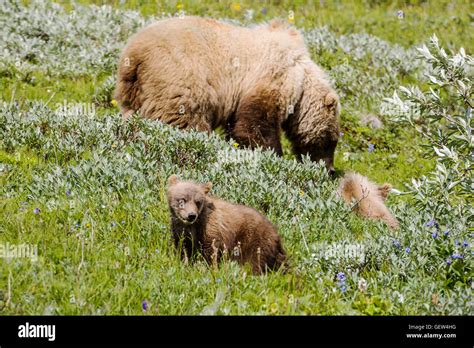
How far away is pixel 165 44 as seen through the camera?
31.1 feet

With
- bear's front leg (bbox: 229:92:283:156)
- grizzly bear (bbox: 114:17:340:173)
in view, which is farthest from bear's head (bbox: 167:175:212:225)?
bear's front leg (bbox: 229:92:283:156)

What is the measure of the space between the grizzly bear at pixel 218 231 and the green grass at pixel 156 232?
0.54ft

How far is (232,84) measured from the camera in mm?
10203

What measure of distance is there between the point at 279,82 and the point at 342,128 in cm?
252

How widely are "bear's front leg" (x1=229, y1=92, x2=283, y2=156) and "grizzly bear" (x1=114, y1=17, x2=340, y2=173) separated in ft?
0.04

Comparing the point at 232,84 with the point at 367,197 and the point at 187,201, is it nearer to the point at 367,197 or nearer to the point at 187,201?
the point at 367,197

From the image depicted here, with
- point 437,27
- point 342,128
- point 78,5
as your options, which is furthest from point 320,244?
point 437,27

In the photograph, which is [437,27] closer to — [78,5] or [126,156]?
[78,5]

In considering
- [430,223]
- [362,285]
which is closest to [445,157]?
[430,223]

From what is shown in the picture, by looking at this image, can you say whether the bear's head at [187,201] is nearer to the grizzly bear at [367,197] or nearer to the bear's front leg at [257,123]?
the grizzly bear at [367,197]

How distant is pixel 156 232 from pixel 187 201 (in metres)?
0.61

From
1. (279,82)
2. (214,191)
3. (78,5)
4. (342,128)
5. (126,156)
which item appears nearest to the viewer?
(214,191)

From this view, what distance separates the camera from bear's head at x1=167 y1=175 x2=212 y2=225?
5.82 m

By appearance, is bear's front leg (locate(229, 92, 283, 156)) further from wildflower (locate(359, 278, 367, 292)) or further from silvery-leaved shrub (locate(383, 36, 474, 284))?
wildflower (locate(359, 278, 367, 292))
